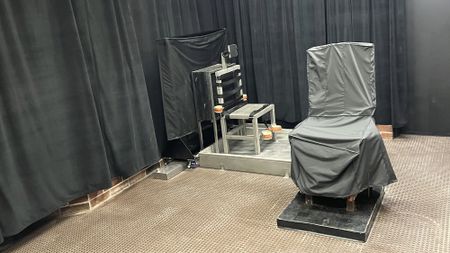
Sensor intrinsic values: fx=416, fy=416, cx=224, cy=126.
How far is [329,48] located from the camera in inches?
124

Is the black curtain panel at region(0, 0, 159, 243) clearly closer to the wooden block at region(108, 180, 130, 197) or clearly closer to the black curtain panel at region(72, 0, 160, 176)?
the black curtain panel at region(72, 0, 160, 176)

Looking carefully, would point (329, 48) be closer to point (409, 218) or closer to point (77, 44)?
point (409, 218)

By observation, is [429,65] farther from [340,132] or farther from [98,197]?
[98,197]

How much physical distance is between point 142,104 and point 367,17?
2.31 meters

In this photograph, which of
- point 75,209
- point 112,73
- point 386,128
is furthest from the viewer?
point 386,128

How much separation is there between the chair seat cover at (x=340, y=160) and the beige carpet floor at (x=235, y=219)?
0.30 metres

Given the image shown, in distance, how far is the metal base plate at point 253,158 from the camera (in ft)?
12.0

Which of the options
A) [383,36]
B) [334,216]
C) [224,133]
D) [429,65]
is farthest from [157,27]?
[429,65]

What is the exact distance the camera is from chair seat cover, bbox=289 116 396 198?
Answer: 2.61 m

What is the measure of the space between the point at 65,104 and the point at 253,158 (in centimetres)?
165

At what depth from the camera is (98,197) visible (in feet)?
11.5

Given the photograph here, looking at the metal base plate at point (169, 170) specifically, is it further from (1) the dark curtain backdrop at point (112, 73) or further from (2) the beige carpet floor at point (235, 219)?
(1) the dark curtain backdrop at point (112, 73)

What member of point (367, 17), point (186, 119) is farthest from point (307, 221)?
point (367, 17)

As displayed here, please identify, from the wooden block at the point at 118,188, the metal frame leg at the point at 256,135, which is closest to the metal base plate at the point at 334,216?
the metal frame leg at the point at 256,135
